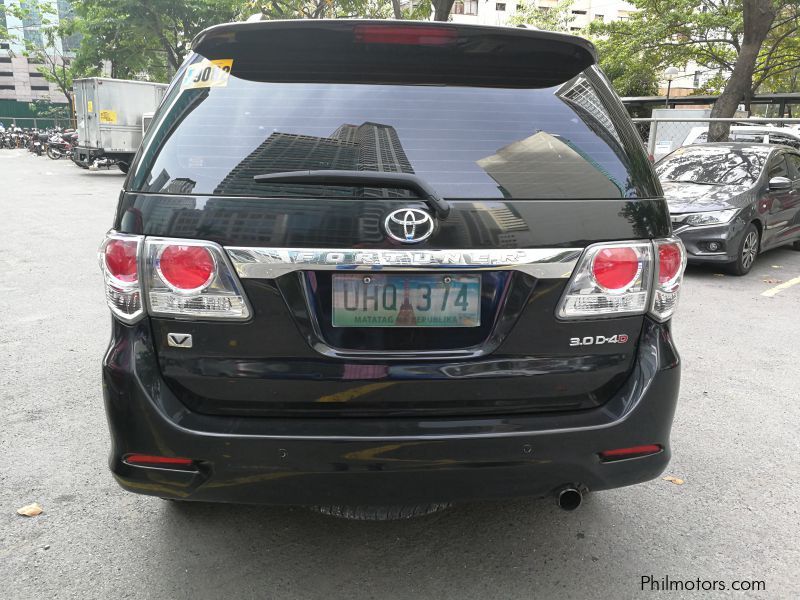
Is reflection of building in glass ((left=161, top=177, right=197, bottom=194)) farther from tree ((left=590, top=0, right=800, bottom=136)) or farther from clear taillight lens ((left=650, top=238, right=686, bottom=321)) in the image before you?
tree ((left=590, top=0, right=800, bottom=136))

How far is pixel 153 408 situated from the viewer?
6.86ft

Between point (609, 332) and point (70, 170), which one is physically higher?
point (609, 332)

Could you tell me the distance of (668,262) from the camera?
89.1 inches

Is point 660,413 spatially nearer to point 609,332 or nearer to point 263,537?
point 609,332

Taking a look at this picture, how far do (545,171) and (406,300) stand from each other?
0.61 metres

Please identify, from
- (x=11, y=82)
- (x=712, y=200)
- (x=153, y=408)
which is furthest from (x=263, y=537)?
(x=11, y=82)

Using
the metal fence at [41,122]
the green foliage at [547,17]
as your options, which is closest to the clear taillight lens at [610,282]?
the green foliage at [547,17]

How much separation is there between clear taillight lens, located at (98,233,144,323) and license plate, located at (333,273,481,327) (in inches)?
24.2

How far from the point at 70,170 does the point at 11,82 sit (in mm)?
82482

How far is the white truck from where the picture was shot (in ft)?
70.6

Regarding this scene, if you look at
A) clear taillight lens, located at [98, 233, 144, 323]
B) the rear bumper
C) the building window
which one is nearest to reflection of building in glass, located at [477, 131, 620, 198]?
the rear bumper

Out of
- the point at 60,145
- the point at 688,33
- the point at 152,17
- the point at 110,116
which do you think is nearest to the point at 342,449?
the point at 110,116

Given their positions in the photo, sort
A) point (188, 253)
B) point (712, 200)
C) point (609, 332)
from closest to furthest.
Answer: point (188, 253) < point (609, 332) < point (712, 200)

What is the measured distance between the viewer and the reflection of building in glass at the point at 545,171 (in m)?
2.12
